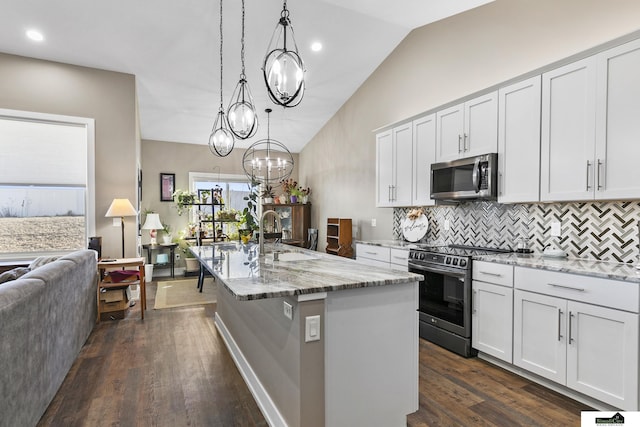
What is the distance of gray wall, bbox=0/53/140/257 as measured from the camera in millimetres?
4172

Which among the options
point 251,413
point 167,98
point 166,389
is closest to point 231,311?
point 166,389

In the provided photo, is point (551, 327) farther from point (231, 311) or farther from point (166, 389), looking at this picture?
point (166, 389)

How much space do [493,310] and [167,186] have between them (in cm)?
621

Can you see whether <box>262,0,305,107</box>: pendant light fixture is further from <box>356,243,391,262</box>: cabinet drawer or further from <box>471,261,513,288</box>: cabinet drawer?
<box>356,243,391,262</box>: cabinet drawer

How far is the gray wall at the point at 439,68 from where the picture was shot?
8.98ft

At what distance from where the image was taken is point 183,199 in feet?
21.4

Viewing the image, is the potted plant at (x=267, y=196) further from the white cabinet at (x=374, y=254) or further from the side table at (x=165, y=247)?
the white cabinet at (x=374, y=254)

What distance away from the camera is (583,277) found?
2.15 meters

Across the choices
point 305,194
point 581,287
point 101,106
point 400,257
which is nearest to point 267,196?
point 305,194

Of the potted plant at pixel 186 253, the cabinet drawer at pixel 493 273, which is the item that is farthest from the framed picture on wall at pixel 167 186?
the cabinet drawer at pixel 493 273

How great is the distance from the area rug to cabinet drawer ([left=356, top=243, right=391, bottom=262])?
229cm

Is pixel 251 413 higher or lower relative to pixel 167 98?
lower

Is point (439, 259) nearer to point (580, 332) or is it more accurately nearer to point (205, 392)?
point (580, 332)

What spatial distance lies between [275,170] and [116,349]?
17.0 feet
